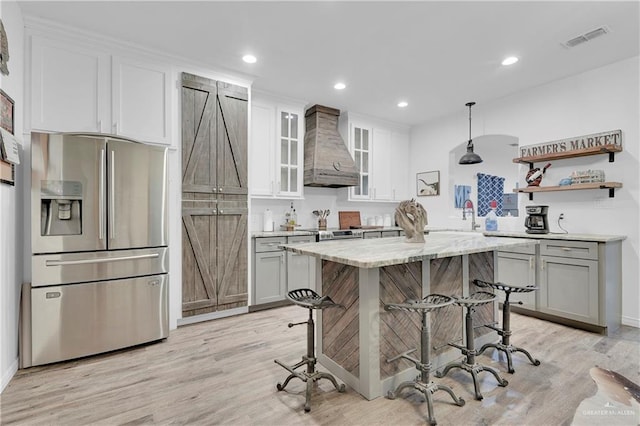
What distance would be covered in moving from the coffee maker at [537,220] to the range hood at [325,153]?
2355 millimetres

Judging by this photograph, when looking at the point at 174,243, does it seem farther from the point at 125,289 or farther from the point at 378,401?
the point at 378,401

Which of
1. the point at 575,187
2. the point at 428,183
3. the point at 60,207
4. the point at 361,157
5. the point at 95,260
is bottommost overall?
the point at 95,260

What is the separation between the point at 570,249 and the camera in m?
3.43

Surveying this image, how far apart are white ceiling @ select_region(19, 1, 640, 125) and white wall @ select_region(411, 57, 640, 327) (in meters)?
0.22

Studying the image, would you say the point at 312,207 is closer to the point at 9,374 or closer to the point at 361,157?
the point at 361,157

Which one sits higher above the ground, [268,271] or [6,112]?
[6,112]

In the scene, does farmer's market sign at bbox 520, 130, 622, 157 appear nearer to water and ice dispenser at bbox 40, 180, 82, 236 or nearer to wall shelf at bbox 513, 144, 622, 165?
wall shelf at bbox 513, 144, 622, 165

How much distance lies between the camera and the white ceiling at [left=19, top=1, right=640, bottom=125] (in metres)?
2.60

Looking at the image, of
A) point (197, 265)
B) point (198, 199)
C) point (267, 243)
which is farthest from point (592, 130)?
point (197, 265)

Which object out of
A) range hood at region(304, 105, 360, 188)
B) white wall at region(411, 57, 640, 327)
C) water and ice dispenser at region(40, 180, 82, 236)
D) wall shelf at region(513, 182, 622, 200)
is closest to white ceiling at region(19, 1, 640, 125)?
white wall at region(411, 57, 640, 327)

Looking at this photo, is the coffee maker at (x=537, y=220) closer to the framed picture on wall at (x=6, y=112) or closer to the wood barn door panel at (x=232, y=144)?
the wood barn door panel at (x=232, y=144)

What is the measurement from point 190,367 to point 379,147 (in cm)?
445

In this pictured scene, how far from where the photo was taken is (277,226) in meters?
4.81

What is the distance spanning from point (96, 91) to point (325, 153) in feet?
9.21
